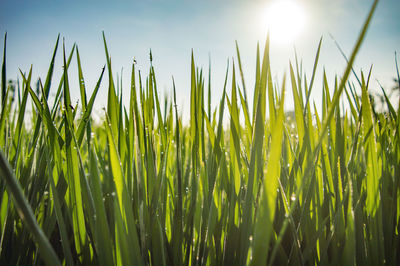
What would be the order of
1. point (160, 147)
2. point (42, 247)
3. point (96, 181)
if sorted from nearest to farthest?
point (42, 247), point (96, 181), point (160, 147)

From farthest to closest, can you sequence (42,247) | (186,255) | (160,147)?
(160,147)
(186,255)
(42,247)

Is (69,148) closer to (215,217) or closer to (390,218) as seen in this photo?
(215,217)

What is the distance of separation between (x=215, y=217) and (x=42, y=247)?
0.30 meters

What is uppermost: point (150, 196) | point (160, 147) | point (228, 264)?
point (160, 147)

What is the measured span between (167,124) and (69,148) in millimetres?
254

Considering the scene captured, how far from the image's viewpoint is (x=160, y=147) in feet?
1.91

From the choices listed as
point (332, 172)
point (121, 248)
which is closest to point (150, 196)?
point (121, 248)

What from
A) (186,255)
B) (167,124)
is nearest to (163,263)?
(186,255)

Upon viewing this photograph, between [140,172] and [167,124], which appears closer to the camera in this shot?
[140,172]

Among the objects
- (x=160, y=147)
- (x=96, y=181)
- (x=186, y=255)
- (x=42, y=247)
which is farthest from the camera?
(x=160, y=147)

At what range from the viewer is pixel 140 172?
1.38ft

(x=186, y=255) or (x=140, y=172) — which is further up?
(x=140, y=172)

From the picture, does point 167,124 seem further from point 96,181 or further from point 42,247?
point 42,247

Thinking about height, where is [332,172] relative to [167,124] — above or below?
below
